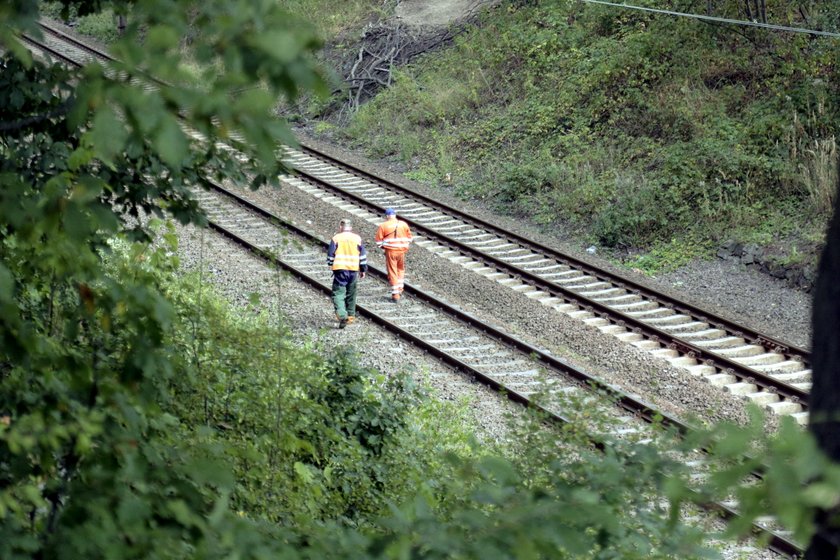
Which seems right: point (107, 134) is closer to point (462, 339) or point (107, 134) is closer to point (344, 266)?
point (344, 266)

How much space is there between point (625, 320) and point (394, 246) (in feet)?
12.8

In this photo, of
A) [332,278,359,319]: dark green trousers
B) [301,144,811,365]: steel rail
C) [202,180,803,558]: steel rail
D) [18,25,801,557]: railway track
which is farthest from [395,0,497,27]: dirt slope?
[332,278,359,319]: dark green trousers

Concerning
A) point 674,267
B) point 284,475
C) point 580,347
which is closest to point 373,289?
point 580,347

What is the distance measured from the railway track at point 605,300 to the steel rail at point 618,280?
0.02m

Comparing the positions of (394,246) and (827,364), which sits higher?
(827,364)

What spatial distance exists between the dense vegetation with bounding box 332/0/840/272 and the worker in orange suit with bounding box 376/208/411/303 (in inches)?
218

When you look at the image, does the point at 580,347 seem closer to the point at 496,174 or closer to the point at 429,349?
the point at 429,349

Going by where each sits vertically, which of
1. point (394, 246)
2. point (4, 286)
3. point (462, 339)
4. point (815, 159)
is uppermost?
point (4, 286)

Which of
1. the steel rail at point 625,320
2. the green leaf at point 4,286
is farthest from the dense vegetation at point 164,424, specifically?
the steel rail at point 625,320

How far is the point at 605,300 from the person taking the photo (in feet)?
49.5

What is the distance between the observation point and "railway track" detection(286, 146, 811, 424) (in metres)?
12.5

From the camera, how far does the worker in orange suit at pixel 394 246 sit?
14750 millimetres

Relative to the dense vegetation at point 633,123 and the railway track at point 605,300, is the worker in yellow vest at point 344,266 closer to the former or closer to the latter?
the railway track at point 605,300

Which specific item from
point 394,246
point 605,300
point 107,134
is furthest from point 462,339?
point 107,134
